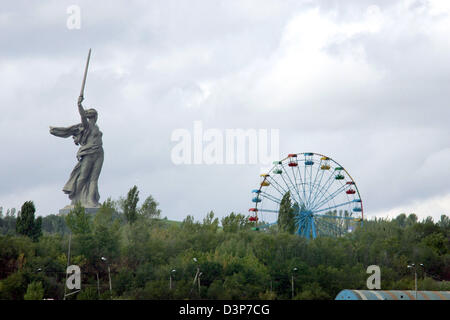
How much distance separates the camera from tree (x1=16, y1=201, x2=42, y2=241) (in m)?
98.9

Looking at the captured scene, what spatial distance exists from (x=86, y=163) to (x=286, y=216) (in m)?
33.6

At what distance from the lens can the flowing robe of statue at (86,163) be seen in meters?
120

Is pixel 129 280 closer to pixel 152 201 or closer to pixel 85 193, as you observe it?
pixel 85 193

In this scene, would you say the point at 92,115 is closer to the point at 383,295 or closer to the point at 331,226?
the point at 331,226

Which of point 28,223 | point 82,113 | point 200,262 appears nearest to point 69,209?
point 82,113

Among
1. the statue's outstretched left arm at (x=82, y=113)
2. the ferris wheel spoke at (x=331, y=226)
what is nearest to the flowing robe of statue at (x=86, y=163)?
the statue's outstretched left arm at (x=82, y=113)

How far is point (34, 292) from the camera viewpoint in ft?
248

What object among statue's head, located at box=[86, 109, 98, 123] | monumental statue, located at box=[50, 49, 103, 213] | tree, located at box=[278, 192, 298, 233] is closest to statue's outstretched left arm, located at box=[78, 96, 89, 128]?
monumental statue, located at box=[50, 49, 103, 213]

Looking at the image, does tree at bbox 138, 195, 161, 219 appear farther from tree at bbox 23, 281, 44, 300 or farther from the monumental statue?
tree at bbox 23, 281, 44, 300

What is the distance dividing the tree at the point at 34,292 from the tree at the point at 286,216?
36.1 metres
